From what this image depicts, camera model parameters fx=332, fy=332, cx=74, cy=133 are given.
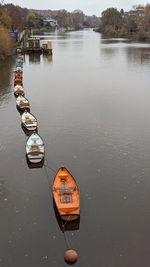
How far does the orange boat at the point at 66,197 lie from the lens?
72.7ft

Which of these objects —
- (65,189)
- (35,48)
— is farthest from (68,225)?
(35,48)

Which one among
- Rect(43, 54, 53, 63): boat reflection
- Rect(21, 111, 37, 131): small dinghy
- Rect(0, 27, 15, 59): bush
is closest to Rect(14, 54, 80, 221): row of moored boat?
Rect(21, 111, 37, 131): small dinghy

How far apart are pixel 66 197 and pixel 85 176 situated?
5.24 metres

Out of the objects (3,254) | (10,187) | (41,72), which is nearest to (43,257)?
(3,254)

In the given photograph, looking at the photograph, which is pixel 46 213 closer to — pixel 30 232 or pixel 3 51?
pixel 30 232

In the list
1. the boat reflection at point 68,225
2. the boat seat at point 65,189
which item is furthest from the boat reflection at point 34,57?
the boat reflection at point 68,225

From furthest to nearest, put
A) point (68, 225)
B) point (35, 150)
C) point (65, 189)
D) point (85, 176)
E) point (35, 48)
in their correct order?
1. point (35, 48)
2. point (35, 150)
3. point (85, 176)
4. point (65, 189)
5. point (68, 225)

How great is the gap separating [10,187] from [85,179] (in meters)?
6.20

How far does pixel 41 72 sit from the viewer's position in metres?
78.1

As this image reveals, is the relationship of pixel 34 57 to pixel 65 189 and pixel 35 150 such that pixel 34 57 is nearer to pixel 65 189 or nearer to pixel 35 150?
pixel 35 150

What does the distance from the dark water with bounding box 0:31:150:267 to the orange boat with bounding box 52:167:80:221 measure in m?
1.01

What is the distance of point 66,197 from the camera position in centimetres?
2344

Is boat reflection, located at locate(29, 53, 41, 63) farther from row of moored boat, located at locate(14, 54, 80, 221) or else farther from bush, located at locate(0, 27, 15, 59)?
row of moored boat, located at locate(14, 54, 80, 221)

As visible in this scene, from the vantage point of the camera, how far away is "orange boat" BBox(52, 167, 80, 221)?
22.2 m
